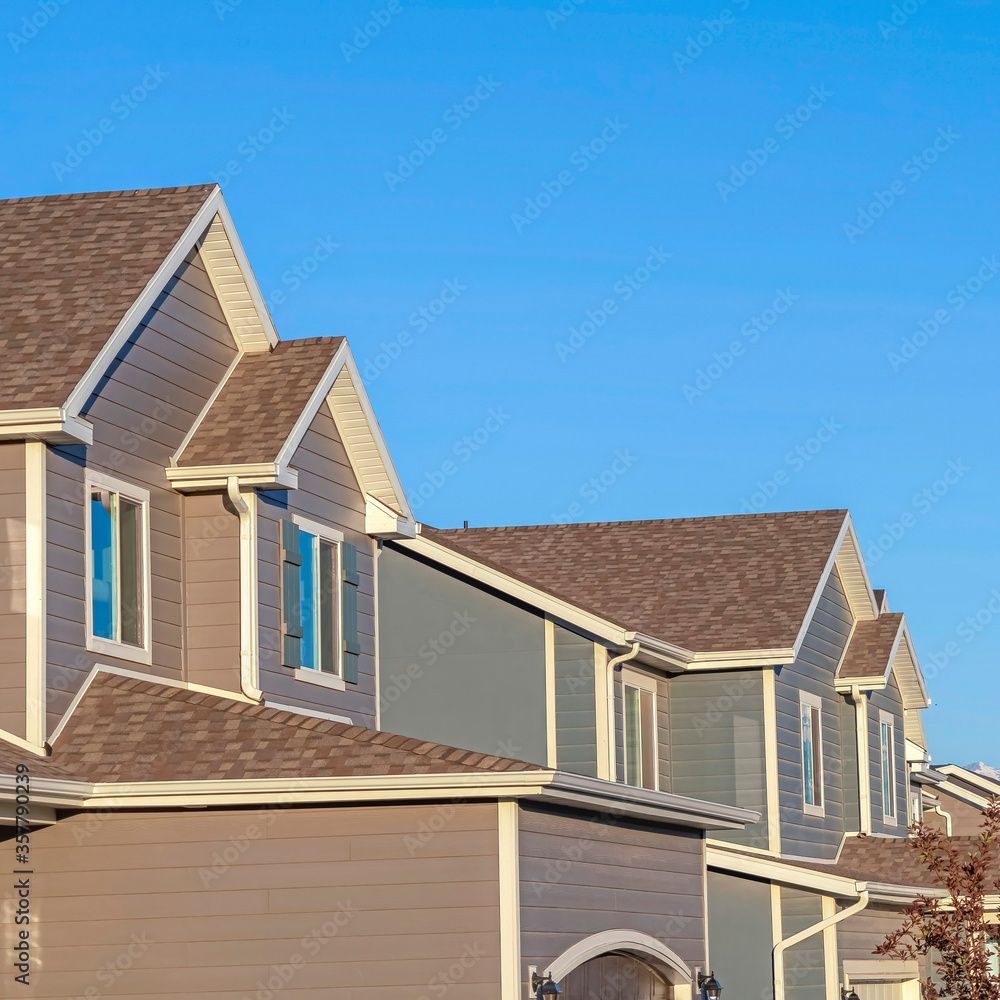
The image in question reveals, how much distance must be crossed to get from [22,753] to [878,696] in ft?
60.5

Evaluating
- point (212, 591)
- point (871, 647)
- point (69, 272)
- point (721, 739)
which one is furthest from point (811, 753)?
point (69, 272)

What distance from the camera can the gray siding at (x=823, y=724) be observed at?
78.3 ft

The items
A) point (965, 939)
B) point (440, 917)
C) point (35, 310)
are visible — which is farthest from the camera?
point (965, 939)

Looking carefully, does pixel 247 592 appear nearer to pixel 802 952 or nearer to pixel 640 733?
pixel 640 733

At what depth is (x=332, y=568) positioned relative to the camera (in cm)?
1747

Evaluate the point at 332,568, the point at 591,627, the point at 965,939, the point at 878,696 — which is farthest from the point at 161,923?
the point at 878,696

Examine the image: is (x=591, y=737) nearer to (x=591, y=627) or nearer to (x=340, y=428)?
(x=591, y=627)

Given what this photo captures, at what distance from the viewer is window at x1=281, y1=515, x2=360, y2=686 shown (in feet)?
53.4

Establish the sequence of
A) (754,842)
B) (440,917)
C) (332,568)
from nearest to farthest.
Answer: (440,917) < (332,568) < (754,842)

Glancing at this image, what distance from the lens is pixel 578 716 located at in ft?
69.5

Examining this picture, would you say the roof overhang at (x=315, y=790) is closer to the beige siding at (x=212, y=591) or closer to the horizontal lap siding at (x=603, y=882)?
the horizontal lap siding at (x=603, y=882)

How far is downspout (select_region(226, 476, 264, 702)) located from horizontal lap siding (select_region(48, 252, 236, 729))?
563 millimetres

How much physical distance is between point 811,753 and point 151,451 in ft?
43.8

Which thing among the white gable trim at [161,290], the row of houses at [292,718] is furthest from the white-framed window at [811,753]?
the white gable trim at [161,290]
